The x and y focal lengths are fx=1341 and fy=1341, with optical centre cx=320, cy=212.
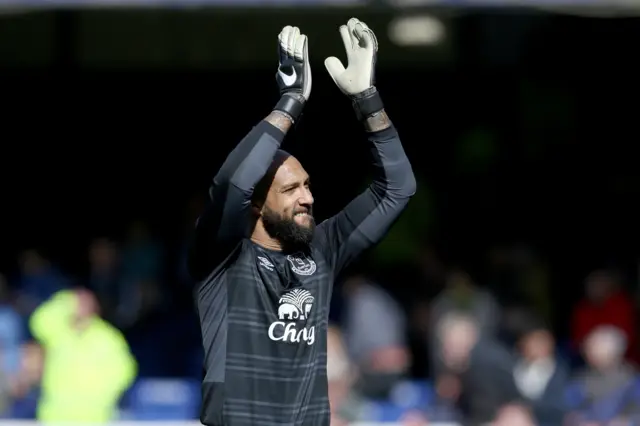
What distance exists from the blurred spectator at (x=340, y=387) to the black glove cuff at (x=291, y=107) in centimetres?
435

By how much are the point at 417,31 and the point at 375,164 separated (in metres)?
9.36

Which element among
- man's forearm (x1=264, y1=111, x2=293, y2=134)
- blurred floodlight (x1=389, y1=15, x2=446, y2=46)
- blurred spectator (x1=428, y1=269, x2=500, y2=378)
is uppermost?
blurred floodlight (x1=389, y1=15, x2=446, y2=46)

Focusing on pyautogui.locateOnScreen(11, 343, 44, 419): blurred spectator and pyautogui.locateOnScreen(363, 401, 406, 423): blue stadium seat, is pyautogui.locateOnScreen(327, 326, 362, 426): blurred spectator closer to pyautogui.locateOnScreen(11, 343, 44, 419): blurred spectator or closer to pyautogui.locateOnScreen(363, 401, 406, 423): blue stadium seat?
pyautogui.locateOnScreen(363, 401, 406, 423): blue stadium seat

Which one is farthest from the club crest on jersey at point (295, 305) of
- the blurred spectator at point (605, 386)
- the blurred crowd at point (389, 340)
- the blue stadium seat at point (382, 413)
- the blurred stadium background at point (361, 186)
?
the blurred spectator at point (605, 386)

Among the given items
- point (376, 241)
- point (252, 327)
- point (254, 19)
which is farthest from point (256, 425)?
point (254, 19)

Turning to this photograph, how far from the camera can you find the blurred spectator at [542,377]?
885cm

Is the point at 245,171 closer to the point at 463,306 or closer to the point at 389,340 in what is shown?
the point at 389,340

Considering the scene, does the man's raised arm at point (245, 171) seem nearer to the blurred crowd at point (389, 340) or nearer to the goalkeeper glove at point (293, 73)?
the goalkeeper glove at point (293, 73)

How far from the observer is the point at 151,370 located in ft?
34.7

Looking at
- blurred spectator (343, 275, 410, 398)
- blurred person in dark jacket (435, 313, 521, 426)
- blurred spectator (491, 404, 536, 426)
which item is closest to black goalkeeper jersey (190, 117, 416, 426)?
blurred spectator (491, 404, 536, 426)

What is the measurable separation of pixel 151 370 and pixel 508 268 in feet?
10.4

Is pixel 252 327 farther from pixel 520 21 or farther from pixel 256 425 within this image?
pixel 520 21

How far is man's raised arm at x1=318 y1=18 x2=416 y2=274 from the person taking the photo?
4043mm

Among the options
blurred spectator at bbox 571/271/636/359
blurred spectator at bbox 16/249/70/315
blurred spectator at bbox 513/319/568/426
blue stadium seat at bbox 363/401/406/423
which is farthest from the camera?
blurred spectator at bbox 16/249/70/315
